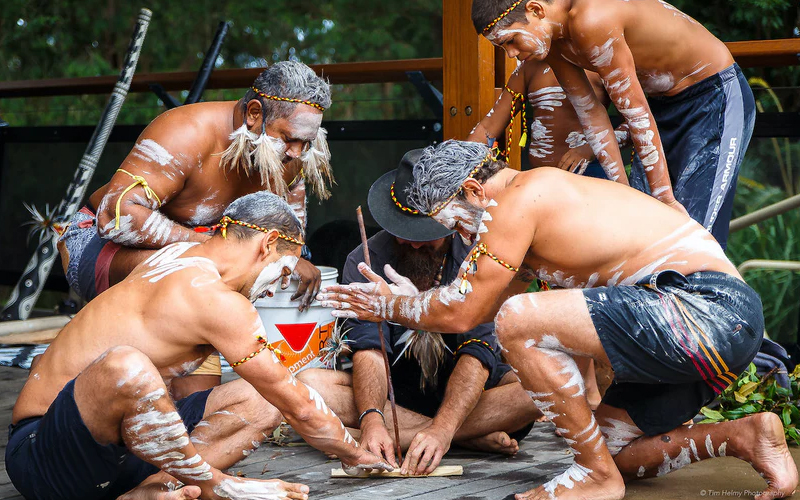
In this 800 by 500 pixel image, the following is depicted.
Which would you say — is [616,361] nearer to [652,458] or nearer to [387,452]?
[652,458]

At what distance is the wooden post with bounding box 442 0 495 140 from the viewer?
3.45m

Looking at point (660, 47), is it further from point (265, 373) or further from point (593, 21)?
point (265, 373)

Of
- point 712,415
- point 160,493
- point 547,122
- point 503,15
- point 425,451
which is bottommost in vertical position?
point 712,415

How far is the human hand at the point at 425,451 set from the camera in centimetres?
259

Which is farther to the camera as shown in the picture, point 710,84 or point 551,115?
point 551,115

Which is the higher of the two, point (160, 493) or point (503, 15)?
point (503, 15)

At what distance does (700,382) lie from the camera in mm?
2396

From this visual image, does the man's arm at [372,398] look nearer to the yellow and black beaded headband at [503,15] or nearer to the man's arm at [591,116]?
the man's arm at [591,116]

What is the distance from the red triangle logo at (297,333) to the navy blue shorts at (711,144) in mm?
1279

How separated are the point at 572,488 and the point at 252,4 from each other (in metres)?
8.55

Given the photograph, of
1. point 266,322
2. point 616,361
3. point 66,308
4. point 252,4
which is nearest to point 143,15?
point 66,308

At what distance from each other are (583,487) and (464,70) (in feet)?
5.93

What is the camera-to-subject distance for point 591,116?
9.55ft

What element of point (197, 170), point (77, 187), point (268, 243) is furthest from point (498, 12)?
point (77, 187)
